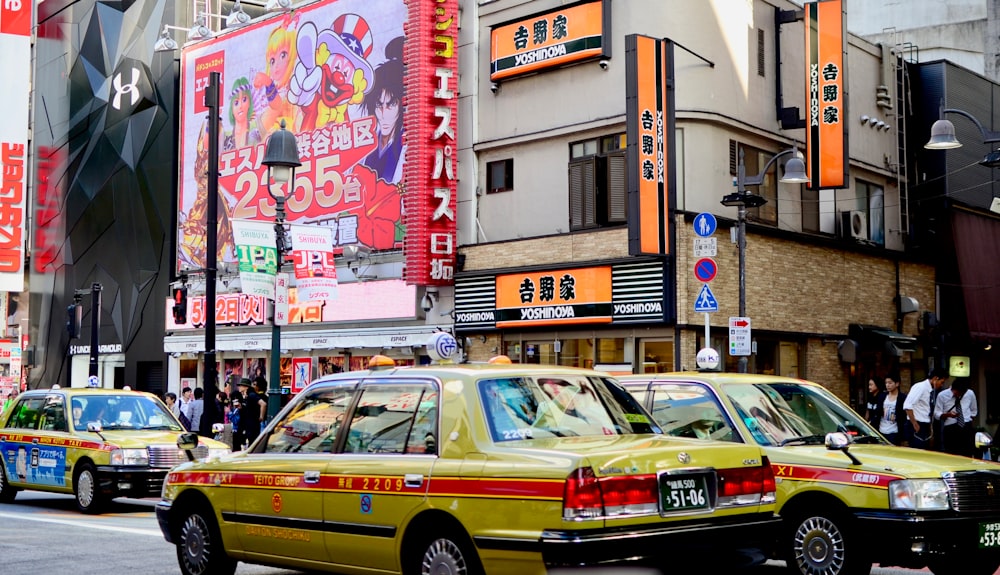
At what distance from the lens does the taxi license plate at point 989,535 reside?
368 inches

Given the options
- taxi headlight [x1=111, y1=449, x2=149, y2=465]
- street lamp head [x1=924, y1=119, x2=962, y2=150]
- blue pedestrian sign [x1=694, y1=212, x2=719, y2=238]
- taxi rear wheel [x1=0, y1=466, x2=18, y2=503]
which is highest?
street lamp head [x1=924, y1=119, x2=962, y2=150]

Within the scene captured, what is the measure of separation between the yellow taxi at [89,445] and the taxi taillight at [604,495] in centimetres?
1065

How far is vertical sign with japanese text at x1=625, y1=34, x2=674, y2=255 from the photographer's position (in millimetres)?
23734

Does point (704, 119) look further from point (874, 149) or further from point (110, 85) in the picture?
point (110, 85)

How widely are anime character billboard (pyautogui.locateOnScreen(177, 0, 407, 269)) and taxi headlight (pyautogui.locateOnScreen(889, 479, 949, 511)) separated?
2038 centimetres

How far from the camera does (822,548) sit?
9.70 metres

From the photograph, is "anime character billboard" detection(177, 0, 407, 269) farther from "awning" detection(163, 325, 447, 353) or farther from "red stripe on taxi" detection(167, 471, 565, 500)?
"red stripe on taxi" detection(167, 471, 565, 500)

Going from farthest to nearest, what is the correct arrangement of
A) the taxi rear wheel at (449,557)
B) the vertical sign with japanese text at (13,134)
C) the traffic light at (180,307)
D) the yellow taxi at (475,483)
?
1. the vertical sign with japanese text at (13,134)
2. the traffic light at (180,307)
3. the taxi rear wheel at (449,557)
4. the yellow taxi at (475,483)

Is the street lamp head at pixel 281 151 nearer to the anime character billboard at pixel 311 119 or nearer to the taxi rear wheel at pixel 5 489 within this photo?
the taxi rear wheel at pixel 5 489

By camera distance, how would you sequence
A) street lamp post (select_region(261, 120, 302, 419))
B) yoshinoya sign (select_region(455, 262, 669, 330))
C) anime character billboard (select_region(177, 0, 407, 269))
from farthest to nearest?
anime character billboard (select_region(177, 0, 407, 269))
yoshinoya sign (select_region(455, 262, 669, 330))
street lamp post (select_region(261, 120, 302, 419))

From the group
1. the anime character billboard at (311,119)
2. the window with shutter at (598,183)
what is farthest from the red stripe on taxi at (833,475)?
the anime character billboard at (311,119)

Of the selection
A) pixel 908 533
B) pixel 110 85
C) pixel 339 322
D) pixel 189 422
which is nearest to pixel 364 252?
pixel 339 322

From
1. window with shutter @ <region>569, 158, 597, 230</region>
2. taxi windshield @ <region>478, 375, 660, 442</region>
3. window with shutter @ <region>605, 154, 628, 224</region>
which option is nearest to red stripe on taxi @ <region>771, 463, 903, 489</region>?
taxi windshield @ <region>478, 375, 660, 442</region>

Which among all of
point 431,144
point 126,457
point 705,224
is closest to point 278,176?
point 126,457
